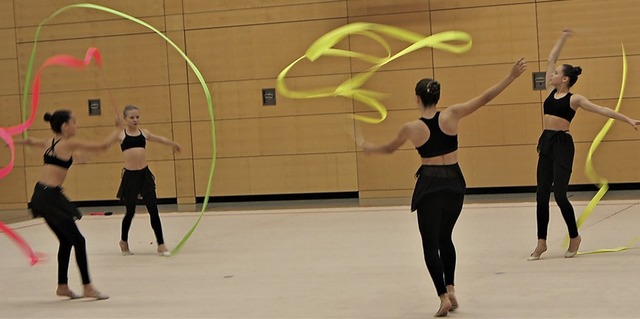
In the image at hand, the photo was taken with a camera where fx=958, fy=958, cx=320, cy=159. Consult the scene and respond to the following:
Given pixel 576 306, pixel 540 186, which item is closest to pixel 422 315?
pixel 576 306

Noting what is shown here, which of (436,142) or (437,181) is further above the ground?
(436,142)

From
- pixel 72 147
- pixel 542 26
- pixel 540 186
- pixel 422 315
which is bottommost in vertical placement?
pixel 422 315

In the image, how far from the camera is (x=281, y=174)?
1817 cm

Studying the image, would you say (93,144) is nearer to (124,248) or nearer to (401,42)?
(124,248)

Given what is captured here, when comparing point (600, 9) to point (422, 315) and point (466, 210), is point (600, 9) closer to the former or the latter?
point (466, 210)

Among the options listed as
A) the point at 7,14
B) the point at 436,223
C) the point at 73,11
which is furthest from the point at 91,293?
the point at 7,14

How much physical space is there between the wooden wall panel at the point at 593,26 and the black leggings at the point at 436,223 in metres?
9.58

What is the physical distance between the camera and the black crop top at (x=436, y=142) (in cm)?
707

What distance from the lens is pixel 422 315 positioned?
7.16m

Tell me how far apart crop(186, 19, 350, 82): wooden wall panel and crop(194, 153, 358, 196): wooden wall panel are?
159cm

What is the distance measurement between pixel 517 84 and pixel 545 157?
7307 mm

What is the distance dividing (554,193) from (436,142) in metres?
3.02

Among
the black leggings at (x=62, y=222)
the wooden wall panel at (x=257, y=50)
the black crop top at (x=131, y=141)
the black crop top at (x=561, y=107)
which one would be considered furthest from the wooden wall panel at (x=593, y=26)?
the black leggings at (x=62, y=222)

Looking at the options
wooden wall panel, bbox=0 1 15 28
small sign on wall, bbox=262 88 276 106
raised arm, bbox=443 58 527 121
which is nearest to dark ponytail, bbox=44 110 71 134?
raised arm, bbox=443 58 527 121
